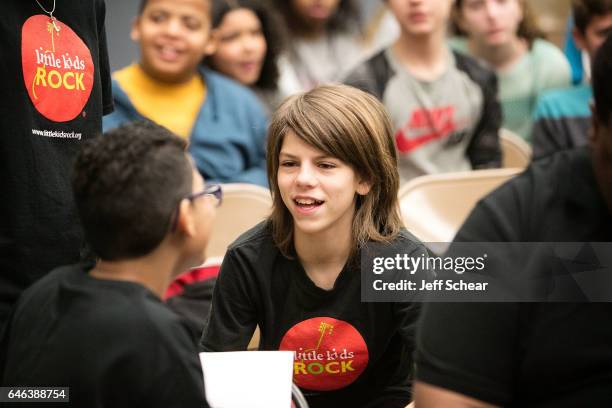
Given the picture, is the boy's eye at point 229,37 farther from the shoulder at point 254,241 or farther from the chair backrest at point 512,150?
the shoulder at point 254,241

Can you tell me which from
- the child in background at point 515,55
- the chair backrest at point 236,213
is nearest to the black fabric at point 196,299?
the chair backrest at point 236,213

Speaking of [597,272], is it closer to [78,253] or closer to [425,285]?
[425,285]

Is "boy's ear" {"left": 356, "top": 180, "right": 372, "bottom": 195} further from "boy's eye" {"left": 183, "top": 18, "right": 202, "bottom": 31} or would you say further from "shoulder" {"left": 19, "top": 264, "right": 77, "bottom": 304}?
"boy's eye" {"left": 183, "top": 18, "right": 202, "bottom": 31}

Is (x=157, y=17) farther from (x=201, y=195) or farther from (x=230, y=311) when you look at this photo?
(x=201, y=195)

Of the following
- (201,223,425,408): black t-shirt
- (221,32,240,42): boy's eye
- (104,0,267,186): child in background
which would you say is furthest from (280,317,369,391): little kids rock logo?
(221,32,240,42): boy's eye

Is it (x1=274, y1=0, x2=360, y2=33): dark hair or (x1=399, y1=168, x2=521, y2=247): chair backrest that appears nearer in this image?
(x1=399, y1=168, x2=521, y2=247): chair backrest

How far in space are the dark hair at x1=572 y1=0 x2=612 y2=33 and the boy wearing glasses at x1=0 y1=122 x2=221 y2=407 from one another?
1.67 m

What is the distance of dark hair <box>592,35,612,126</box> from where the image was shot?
0.88 metres

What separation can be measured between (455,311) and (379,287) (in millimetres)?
610

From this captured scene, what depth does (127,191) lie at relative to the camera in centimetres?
106

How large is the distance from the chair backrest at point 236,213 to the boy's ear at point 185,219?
3.33 ft

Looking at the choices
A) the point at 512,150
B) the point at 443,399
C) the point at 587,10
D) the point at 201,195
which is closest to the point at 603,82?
the point at 443,399

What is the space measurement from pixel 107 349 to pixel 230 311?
0.55 meters

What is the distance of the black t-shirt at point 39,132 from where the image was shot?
1274 millimetres
